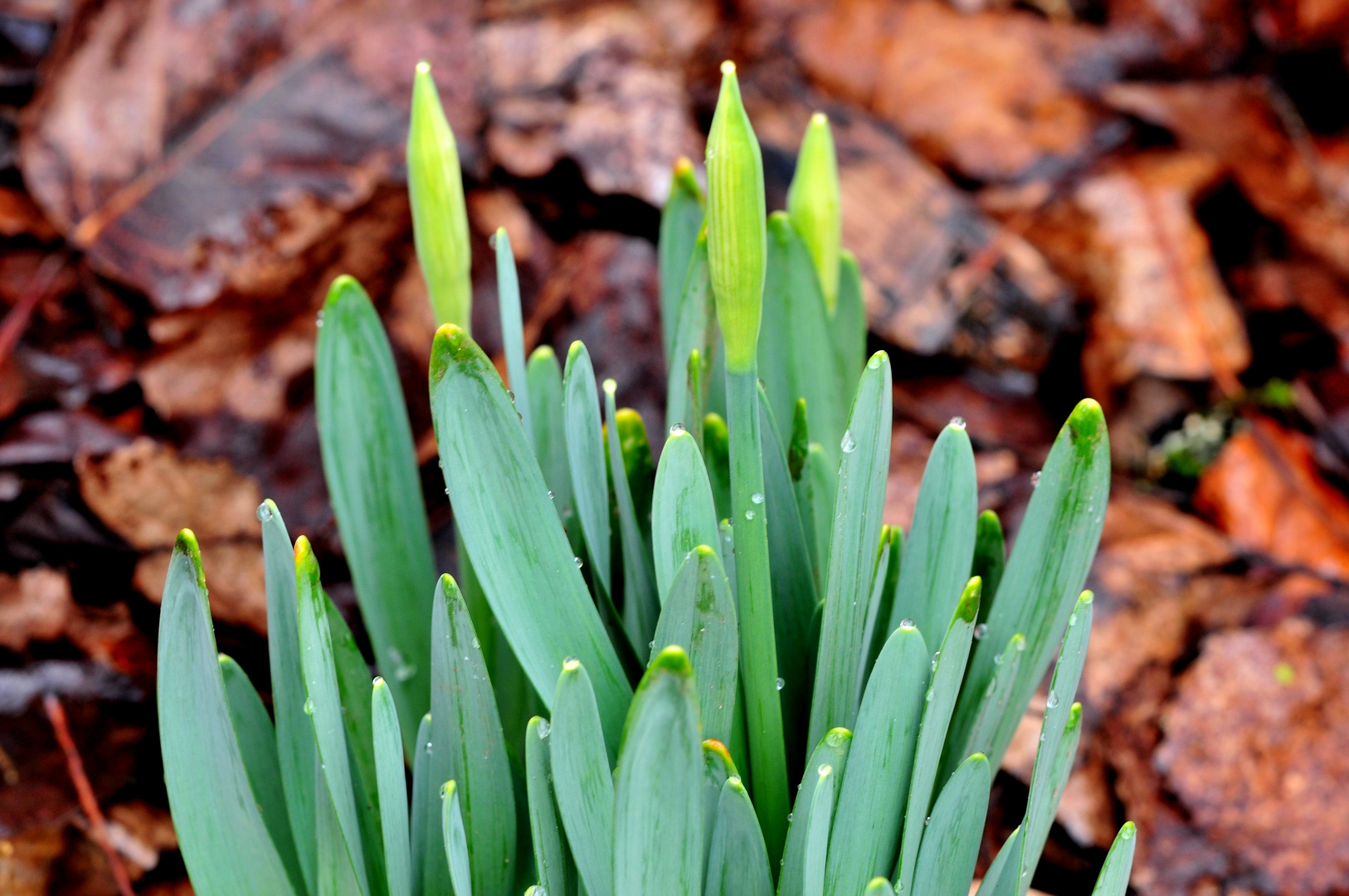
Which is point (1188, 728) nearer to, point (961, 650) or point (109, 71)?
point (961, 650)

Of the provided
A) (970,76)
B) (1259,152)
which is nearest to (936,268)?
Answer: (970,76)

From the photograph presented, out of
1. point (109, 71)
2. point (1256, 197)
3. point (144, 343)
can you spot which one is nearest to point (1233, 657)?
point (1256, 197)

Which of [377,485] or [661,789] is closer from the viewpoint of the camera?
[661,789]

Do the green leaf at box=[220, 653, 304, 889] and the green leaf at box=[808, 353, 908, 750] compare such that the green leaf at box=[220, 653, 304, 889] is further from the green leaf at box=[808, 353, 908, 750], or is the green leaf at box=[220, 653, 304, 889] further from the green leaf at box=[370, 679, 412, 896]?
the green leaf at box=[808, 353, 908, 750]

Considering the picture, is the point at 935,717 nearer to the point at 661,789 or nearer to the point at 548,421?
the point at 661,789

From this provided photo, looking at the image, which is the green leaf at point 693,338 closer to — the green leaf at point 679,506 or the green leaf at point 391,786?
the green leaf at point 679,506
